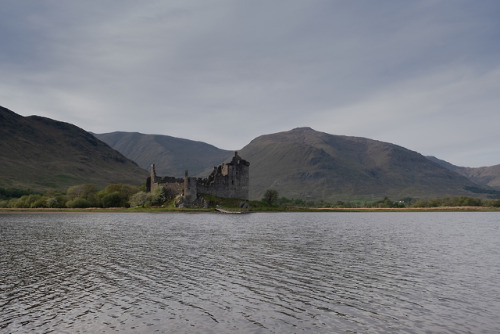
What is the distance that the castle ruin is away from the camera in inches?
4469

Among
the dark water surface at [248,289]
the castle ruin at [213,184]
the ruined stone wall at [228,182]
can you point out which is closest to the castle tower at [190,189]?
the castle ruin at [213,184]

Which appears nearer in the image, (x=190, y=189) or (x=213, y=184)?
(x=190, y=189)

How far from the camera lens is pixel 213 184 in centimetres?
12212

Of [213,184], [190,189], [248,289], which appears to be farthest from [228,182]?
[248,289]

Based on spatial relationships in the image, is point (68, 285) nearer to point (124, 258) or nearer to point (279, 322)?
point (124, 258)

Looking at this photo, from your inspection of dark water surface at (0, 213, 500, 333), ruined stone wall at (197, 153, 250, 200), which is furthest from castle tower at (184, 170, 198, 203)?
dark water surface at (0, 213, 500, 333)

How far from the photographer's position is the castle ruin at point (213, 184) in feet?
372

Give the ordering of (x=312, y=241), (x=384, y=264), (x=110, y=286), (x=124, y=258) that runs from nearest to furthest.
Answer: (x=110, y=286), (x=384, y=264), (x=124, y=258), (x=312, y=241)

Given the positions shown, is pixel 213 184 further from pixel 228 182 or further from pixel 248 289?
pixel 248 289

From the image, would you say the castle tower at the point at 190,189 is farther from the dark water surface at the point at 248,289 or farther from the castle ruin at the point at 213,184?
the dark water surface at the point at 248,289

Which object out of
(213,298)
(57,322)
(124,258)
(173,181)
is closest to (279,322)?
(213,298)

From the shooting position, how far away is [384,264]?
2866 cm

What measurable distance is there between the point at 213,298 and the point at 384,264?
49.7 ft

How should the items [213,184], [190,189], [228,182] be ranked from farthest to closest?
[228,182] → [213,184] → [190,189]
